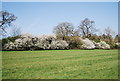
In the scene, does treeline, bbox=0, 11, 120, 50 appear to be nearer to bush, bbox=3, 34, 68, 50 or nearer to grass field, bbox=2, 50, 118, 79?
bush, bbox=3, 34, 68, 50

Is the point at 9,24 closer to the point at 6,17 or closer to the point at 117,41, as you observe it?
the point at 6,17

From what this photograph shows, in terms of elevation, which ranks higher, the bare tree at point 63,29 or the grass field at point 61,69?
the bare tree at point 63,29

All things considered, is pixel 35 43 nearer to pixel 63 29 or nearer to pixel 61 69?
pixel 63 29

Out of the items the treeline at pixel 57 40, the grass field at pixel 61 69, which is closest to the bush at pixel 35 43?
the treeline at pixel 57 40

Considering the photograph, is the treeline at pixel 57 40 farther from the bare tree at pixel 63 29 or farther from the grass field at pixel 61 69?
the grass field at pixel 61 69

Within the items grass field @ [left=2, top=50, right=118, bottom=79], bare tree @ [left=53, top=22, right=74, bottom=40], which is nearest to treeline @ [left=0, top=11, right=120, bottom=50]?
bare tree @ [left=53, top=22, right=74, bottom=40]

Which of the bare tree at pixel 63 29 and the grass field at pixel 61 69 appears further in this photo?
the bare tree at pixel 63 29

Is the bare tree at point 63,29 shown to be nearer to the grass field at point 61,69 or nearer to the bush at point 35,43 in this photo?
the bush at point 35,43

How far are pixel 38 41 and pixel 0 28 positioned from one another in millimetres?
8546

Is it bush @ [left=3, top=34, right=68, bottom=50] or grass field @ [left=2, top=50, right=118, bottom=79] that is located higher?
bush @ [left=3, top=34, right=68, bottom=50]

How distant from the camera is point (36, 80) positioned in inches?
156

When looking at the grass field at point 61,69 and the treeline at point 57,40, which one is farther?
the treeline at point 57,40

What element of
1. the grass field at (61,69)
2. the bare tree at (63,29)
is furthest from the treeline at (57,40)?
the grass field at (61,69)

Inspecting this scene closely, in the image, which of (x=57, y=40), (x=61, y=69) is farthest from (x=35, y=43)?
(x=61, y=69)
